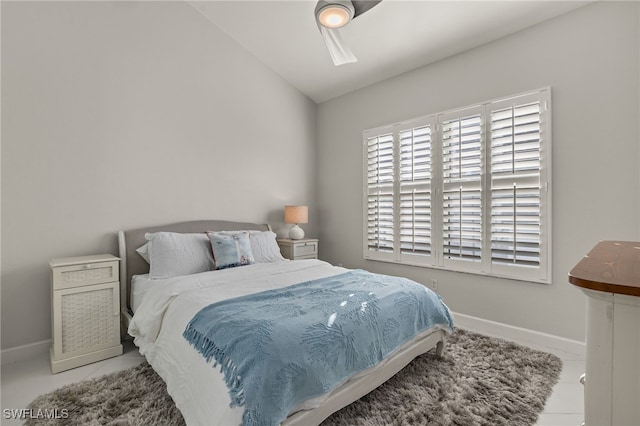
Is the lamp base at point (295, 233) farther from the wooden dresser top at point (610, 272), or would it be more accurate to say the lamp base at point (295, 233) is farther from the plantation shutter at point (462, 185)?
the wooden dresser top at point (610, 272)

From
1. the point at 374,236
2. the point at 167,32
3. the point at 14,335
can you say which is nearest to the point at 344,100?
the point at 374,236

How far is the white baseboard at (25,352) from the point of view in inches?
95.6

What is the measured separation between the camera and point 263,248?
131 inches

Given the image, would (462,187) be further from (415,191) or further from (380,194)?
(380,194)

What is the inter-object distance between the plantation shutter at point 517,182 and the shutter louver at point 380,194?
3.86ft

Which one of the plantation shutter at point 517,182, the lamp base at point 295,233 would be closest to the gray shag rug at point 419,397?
the plantation shutter at point 517,182

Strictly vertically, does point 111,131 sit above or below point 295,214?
above

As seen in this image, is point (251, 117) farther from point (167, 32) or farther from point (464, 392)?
point (464, 392)

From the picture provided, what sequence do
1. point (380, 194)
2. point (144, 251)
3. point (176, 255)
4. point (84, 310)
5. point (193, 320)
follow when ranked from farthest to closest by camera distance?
point (380, 194)
point (144, 251)
point (176, 255)
point (84, 310)
point (193, 320)

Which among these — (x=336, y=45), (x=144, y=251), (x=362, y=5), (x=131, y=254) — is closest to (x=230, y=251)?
(x=144, y=251)

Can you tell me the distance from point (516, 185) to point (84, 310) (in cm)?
381

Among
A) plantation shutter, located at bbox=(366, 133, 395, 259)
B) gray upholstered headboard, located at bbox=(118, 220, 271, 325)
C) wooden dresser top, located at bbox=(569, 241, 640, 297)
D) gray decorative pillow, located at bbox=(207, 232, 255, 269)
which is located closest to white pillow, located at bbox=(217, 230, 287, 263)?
gray decorative pillow, located at bbox=(207, 232, 255, 269)

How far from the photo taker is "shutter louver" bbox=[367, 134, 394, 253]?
12.7 ft

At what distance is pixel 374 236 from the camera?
4031 mm
